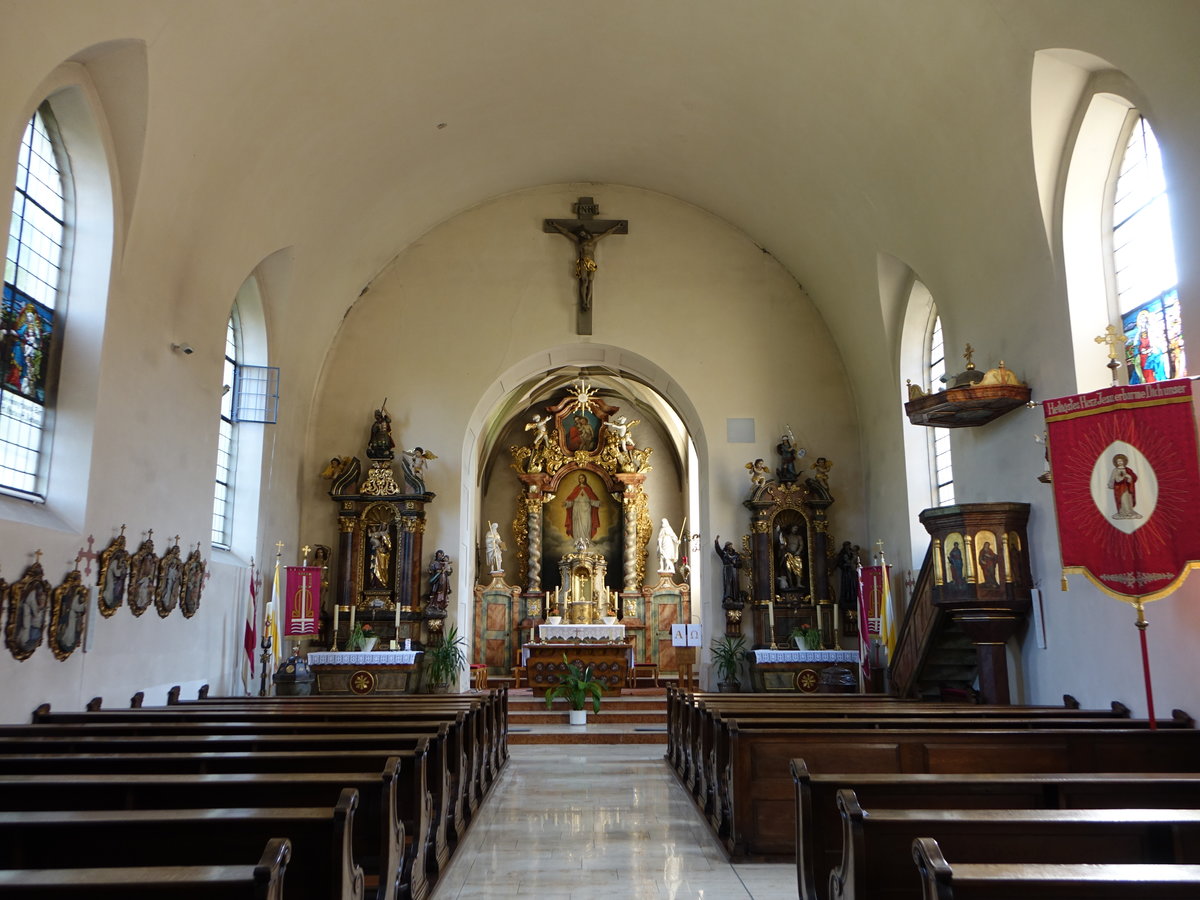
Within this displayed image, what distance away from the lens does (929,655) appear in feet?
32.4

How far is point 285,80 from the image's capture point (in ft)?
30.0

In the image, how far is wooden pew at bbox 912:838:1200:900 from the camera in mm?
2389

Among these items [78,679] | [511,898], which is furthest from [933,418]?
[78,679]

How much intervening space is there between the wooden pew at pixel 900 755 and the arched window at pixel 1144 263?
3191mm

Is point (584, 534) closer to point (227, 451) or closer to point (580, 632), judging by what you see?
point (580, 632)

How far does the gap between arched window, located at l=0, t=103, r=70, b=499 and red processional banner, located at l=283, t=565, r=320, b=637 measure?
486 centimetres

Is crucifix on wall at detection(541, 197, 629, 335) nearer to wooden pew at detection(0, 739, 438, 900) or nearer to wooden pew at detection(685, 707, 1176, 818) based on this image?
wooden pew at detection(685, 707, 1176, 818)

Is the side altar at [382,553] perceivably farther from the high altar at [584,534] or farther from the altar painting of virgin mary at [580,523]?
the altar painting of virgin mary at [580,523]

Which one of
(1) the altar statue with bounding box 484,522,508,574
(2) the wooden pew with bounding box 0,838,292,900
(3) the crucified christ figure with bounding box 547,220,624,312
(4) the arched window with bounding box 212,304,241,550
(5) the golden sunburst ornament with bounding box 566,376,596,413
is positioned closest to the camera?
(2) the wooden pew with bounding box 0,838,292,900

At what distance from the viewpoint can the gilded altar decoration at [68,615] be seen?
23.5 feet

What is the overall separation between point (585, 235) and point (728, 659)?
6517 millimetres

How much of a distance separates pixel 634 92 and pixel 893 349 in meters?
4.65

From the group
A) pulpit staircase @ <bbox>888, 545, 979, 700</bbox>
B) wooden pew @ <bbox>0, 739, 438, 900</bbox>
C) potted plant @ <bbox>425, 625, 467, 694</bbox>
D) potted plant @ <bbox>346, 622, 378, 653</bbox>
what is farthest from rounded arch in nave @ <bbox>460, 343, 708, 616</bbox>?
wooden pew @ <bbox>0, 739, 438, 900</bbox>

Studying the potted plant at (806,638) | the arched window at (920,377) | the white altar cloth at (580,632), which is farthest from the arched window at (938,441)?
the white altar cloth at (580,632)
